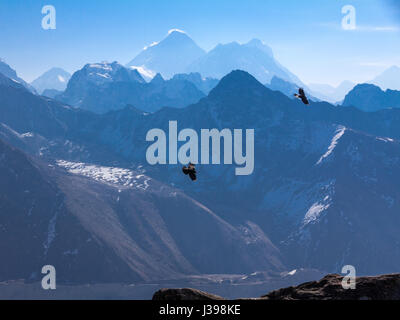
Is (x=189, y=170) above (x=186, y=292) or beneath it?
above

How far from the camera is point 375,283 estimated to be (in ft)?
131

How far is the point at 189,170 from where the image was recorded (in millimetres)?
53562
